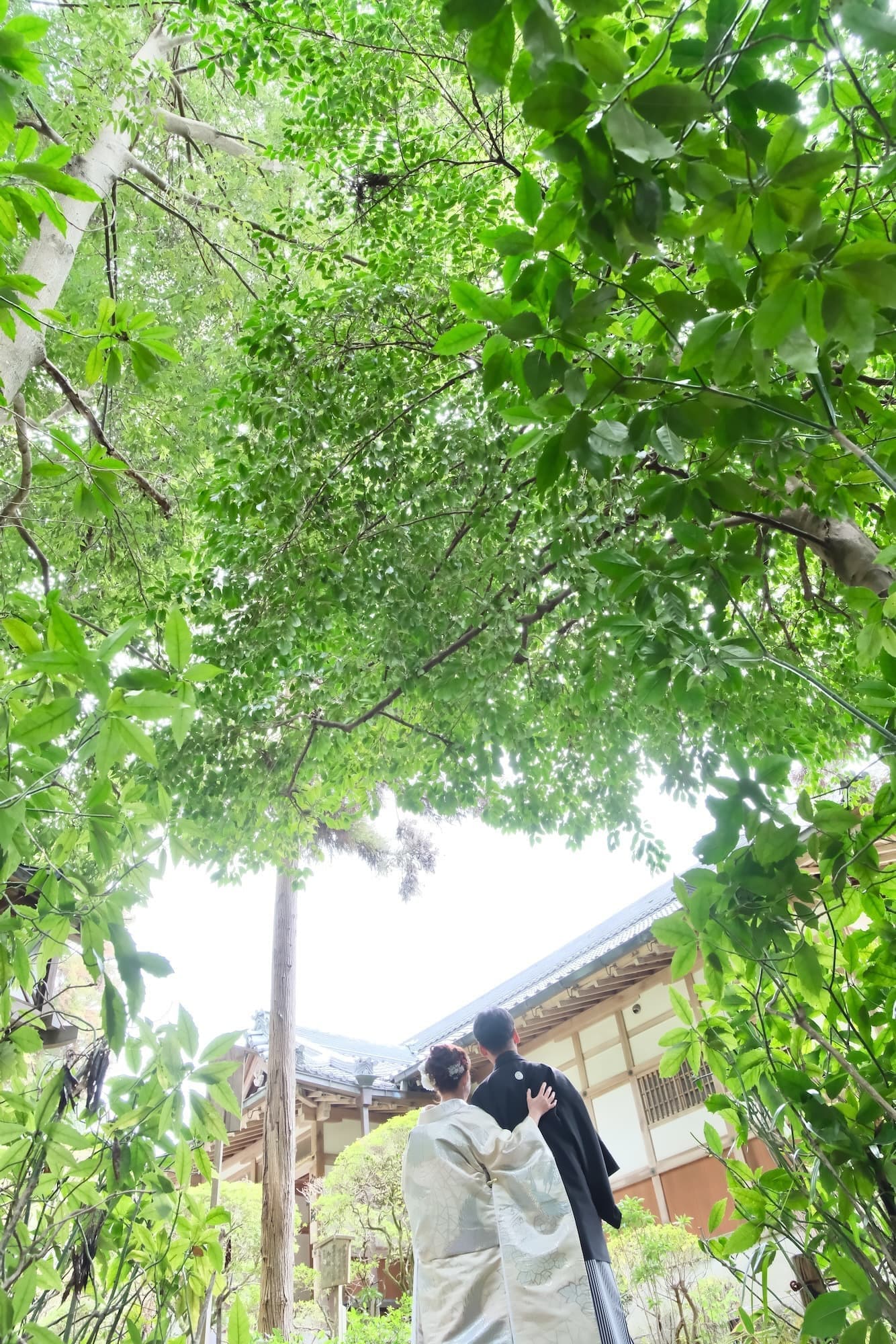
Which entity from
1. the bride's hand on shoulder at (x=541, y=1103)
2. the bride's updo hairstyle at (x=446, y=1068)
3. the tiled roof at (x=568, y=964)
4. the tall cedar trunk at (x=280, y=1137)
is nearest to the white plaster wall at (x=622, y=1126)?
the tiled roof at (x=568, y=964)

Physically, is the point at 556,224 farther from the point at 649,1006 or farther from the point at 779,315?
the point at 649,1006

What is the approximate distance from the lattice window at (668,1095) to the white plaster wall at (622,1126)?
0.83 feet

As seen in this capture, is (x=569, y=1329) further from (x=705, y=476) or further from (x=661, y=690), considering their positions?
(x=705, y=476)

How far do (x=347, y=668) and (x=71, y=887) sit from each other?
3.49 m

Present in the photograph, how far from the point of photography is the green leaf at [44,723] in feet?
3.21

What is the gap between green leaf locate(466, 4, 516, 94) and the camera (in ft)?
2.26

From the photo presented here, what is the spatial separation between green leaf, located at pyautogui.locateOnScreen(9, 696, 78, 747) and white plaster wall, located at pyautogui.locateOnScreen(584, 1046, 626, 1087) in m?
10.2

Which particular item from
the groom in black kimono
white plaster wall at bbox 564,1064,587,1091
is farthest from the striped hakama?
white plaster wall at bbox 564,1064,587,1091

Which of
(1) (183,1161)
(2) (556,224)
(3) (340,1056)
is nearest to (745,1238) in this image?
(1) (183,1161)

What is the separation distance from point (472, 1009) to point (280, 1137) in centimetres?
902

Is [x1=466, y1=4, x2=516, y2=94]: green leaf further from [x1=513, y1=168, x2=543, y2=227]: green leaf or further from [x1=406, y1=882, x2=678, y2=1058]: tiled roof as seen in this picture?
[x1=406, y1=882, x2=678, y2=1058]: tiled roof

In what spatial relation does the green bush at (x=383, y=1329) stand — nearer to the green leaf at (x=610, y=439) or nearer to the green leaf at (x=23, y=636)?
the green leaf at (x=23, y=636)

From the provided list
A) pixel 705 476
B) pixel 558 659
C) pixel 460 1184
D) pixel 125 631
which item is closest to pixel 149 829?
pixel 125 631

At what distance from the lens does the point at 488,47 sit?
0.70 metres
